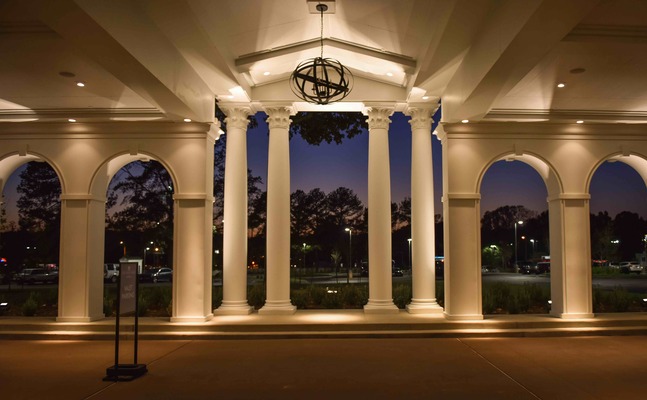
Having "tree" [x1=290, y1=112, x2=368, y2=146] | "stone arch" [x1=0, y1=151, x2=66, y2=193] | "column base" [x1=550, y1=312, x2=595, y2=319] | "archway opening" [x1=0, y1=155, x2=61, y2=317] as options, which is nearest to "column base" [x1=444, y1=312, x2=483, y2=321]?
"column base" [x1=550, y1=312, x2=595, y2=319]

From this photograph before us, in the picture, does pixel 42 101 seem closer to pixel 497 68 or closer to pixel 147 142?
Answer: pixel 147 142

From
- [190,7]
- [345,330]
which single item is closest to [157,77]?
[190,7]

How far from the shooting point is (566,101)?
13.8 meters

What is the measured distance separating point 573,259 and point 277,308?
8032mm

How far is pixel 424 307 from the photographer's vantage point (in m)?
15.1

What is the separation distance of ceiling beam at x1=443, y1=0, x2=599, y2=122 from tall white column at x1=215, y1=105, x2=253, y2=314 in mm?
5991

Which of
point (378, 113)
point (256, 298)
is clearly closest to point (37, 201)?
point (256, 298)

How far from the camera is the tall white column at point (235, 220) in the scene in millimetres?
15227

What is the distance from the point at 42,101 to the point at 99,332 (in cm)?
595

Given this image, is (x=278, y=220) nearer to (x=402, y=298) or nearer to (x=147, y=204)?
(x=402, y=298)

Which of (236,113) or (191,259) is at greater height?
(236,113)

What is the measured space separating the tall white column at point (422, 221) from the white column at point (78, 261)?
8.62 metres

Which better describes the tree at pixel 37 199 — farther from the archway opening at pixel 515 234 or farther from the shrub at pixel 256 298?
the archway opening at pixel 515 234

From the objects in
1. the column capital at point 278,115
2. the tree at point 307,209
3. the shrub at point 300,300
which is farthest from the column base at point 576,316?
the tree at point 307,209
